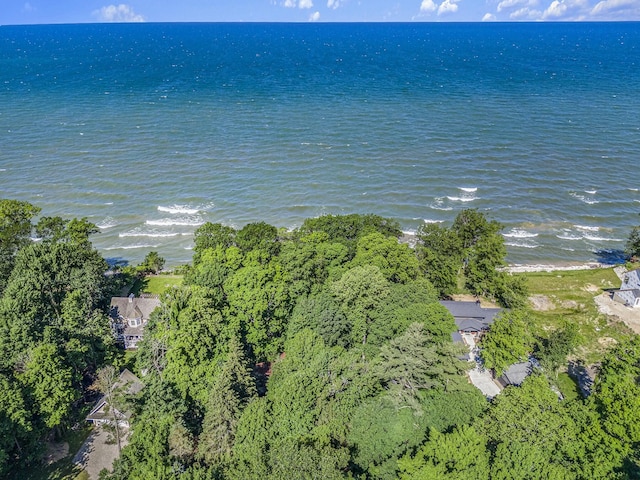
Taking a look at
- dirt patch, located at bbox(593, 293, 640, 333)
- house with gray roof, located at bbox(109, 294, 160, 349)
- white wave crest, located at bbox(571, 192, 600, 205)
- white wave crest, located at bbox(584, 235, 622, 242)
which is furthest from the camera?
white wave crest, located at bbox(571, 192, 600, 205)

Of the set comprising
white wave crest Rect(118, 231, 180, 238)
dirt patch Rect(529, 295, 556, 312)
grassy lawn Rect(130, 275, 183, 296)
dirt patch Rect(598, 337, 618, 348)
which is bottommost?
dirt patch Rect(598, 337, 618, 348)

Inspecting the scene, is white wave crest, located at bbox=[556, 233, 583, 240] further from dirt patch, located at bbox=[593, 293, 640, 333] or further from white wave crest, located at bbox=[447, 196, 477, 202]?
dirt patch, located at bbox=[593, 293, 640, 333]

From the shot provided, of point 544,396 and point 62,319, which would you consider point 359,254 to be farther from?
point 62,319

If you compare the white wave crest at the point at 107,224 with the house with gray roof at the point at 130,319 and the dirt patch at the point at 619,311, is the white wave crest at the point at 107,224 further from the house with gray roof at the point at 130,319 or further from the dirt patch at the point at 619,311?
the dirt patch at the point at 619,311

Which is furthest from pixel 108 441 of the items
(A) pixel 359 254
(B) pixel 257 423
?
(A) pixel 359 254

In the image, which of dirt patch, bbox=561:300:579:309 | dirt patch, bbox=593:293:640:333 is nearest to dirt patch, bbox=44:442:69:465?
dirt patch, bbox=561:300:579:309

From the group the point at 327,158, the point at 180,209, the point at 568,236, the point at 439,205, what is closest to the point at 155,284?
the point at 180,209

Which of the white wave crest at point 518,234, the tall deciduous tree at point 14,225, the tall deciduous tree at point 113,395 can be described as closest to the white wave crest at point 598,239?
the white wave crest at point 518,234
